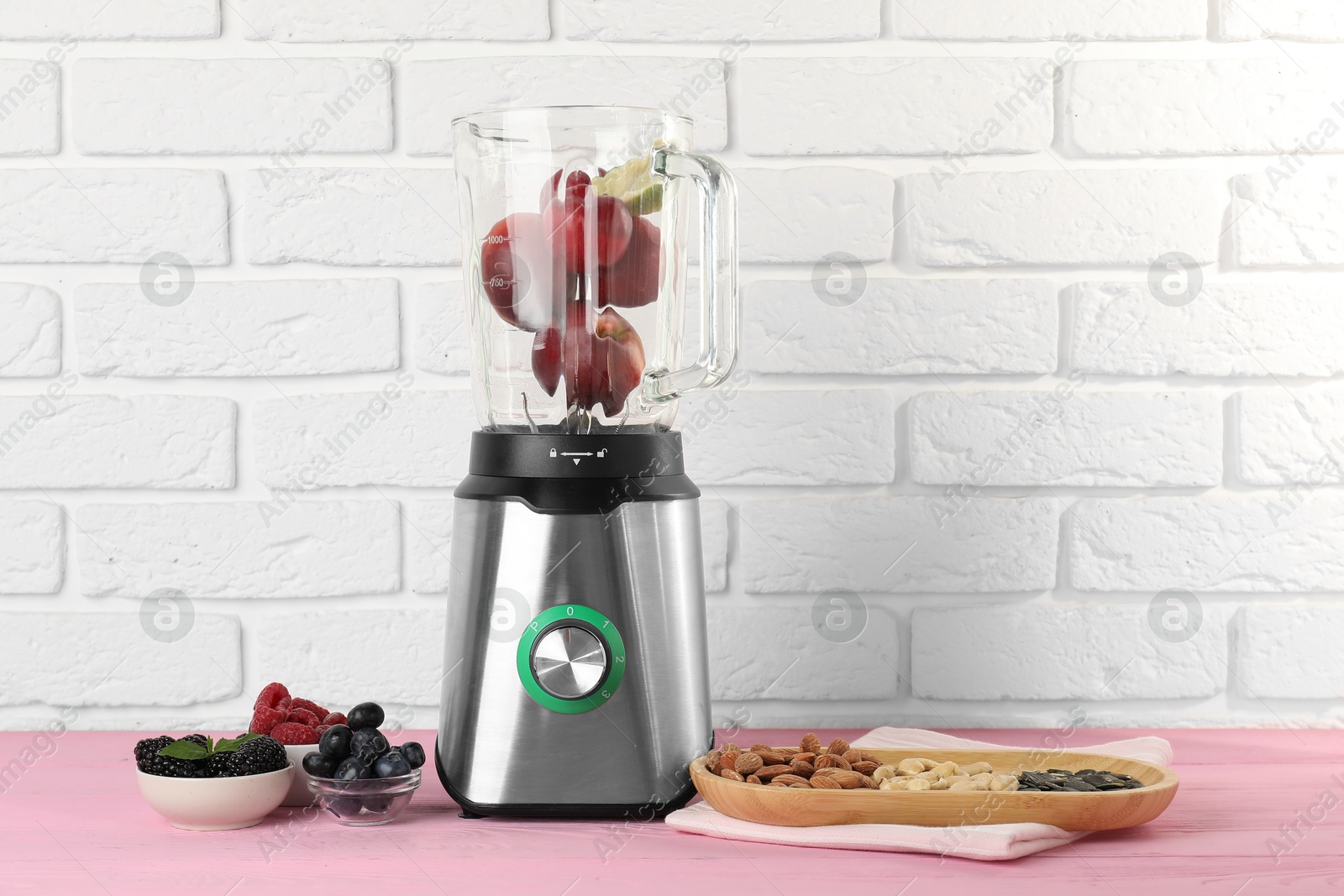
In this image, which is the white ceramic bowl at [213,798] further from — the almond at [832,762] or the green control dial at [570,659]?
the almond at [832,762]

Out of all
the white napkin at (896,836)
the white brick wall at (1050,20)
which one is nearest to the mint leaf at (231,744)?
the white napkin at (896,836)

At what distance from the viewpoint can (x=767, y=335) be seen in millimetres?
1052

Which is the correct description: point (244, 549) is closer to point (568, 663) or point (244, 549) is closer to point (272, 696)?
point (272, 696)

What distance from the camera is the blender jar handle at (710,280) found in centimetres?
76

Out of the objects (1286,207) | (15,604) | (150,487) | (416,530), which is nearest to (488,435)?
(416,530)

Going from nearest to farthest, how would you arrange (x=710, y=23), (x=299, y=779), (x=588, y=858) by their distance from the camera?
(x=588, y=858)
(x=299, y=779)
(x=710, y=23)

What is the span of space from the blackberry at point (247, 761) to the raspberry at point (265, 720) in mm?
65

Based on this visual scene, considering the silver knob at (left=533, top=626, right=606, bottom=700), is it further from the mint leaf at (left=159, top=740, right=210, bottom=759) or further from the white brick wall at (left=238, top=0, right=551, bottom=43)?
the white brick wall at (left=238, top=0, right=551, bottom=43)

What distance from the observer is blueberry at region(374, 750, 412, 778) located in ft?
2.41

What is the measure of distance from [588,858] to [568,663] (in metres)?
0.12

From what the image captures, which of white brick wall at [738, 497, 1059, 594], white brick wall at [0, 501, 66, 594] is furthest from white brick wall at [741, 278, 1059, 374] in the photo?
white brick wall at [0, 501, 66, 594]

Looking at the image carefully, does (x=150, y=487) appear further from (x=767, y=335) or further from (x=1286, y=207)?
(x=1286, y=207)

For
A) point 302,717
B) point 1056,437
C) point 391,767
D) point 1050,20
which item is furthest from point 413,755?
point 1050,20

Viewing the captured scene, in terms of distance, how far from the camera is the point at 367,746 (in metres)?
0.75
